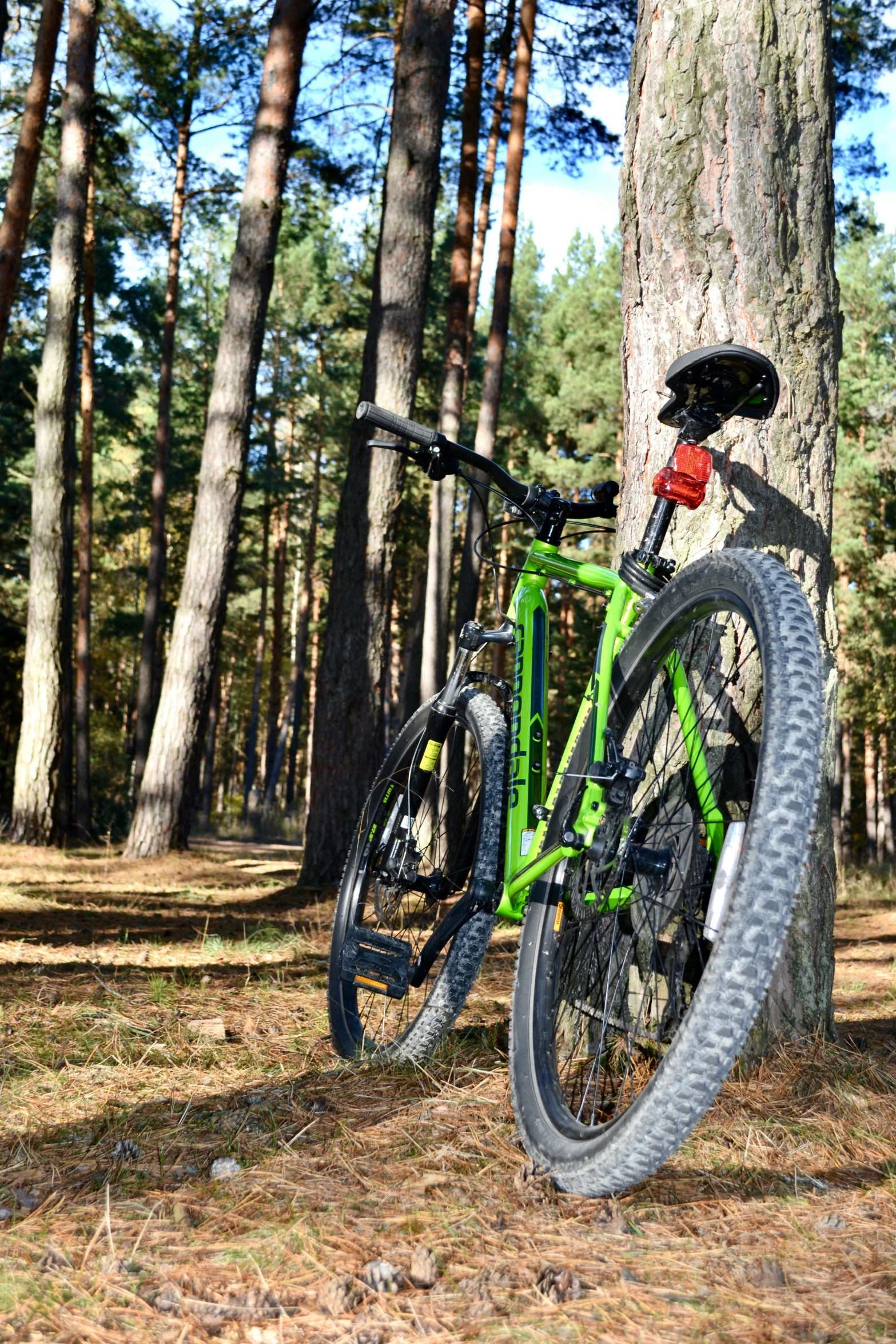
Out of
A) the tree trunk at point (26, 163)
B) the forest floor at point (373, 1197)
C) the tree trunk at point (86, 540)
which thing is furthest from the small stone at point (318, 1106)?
the tree trunk at point (86, 540)

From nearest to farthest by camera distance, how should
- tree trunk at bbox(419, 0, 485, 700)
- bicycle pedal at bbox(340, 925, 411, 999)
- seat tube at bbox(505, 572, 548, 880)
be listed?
seat tube at bbox(505, 572, 548, 880), bicycle pedal at bbox(340, 925, 411, 999), tree trunk at bbox(419, 0, 485, 700)

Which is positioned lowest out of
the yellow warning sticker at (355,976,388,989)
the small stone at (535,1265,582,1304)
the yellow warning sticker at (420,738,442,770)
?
the small stone at (535,1265,582,1304)

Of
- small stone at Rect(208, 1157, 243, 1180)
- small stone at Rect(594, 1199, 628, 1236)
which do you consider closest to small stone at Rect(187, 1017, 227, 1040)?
small stone at Rect(208, 1157, 243, 1180)

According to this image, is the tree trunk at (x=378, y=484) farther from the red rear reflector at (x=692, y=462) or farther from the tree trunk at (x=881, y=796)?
the tree trunk at (x=881, y=796)

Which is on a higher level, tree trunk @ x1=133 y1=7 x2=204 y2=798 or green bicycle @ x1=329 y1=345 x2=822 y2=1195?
tree trunk @ x1=133 y1=7 x2=204 y2=798

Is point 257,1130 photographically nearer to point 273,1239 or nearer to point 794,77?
point 273,1239

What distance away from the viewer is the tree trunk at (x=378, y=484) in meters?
7.63

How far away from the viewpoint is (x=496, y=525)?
3.08 metres

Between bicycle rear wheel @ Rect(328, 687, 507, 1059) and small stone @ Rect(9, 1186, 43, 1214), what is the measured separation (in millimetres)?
1063

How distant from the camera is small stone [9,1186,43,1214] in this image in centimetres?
204

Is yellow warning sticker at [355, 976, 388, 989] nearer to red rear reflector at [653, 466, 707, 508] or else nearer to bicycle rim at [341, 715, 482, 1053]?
bicycle rim at [341, 715, 482, 1053]

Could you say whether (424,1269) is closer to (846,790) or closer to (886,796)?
(846,790)

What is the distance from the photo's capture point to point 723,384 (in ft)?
7.88

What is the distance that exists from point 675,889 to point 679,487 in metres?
0.89
